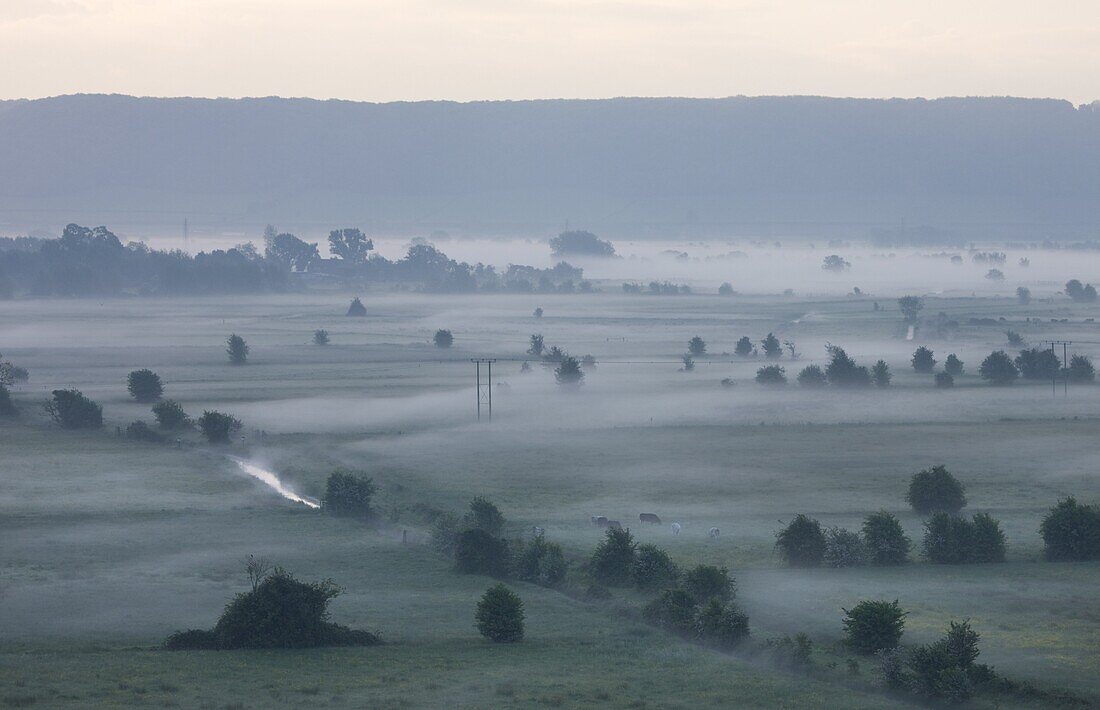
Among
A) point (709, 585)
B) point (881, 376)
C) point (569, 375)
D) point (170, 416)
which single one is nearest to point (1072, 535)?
point (709, 585)

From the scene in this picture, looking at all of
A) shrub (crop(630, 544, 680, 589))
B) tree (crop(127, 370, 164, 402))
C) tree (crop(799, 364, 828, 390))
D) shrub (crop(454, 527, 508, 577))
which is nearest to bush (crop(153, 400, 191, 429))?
tree (crop(127, 370, 164, 402))

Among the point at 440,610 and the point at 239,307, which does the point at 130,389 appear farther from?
the point at 239,307

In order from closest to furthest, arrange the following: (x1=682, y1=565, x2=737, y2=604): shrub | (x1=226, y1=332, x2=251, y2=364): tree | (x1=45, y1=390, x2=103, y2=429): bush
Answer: (x1=682, y1=565, x2=737, y2=604): shrub → (x1=45, y1=390, x2=103, y2=429): bush → (x1=226, y1=332, x2=251, y2=364): tree

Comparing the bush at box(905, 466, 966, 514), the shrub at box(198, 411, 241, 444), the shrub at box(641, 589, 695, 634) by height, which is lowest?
the shrub at box(641, 589, 695, 634)

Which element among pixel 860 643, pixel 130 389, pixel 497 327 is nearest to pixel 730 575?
pixel 860 643

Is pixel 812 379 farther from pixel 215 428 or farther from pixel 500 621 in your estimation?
pixel 500 621

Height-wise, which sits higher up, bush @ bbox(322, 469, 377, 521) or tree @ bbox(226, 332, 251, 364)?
tree @ bbox(226, 332, 251, 364)

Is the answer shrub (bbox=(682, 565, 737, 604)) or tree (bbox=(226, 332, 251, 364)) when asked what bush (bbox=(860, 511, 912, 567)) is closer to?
shrub (bbox=(682, 565, 737, 604))
